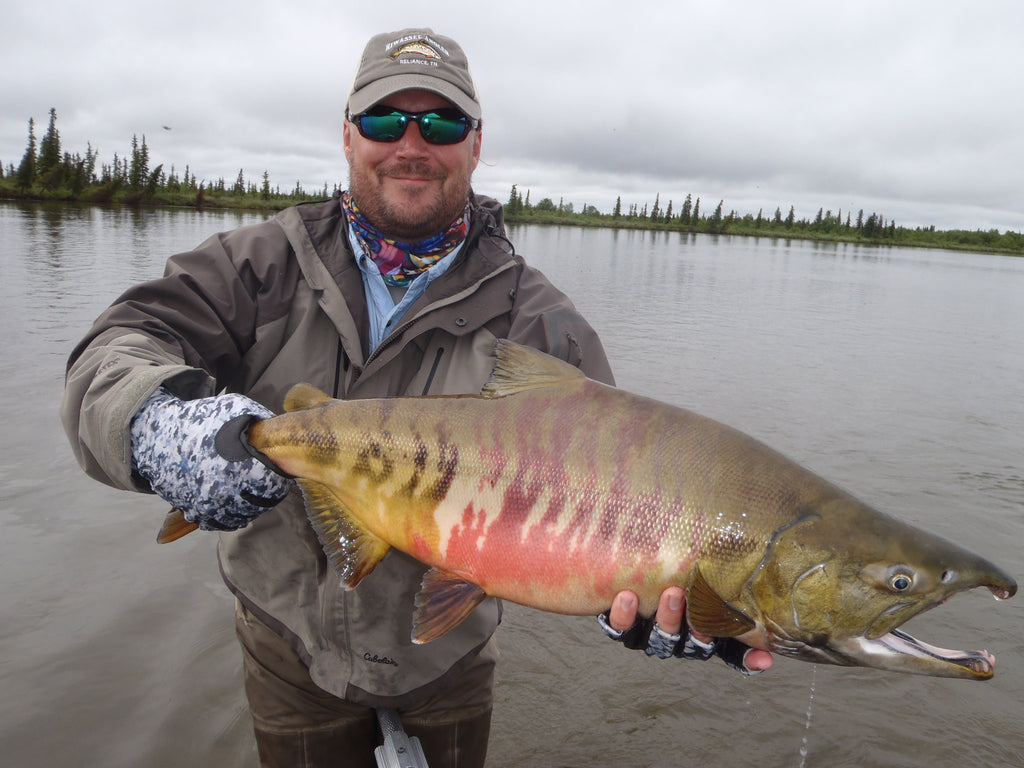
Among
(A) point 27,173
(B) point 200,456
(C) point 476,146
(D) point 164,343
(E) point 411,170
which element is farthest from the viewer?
(A) point 27,173

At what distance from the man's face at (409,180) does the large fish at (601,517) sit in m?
0.92

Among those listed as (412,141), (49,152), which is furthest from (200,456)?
(49,152)

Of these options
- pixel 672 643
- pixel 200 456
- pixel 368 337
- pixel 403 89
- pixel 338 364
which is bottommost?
pixel 672 643

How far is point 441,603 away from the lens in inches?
95.0

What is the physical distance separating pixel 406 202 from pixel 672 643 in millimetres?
2032

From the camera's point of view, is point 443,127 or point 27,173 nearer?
point 443,127

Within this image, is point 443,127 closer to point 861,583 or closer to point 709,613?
point 709,613

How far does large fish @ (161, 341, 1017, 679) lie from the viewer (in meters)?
2.18

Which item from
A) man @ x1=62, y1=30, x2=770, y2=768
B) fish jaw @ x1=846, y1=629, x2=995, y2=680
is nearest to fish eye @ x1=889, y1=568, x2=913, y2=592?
Result: fish jaw @ x1=846, y1=629, x2=995, y2=680

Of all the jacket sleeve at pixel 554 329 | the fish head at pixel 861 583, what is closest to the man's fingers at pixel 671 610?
the fish head at pixel 861 583

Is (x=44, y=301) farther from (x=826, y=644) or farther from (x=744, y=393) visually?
(x=826, y=644)

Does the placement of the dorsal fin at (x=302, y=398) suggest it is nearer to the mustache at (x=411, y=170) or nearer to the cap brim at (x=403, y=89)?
the mustache at (x=411, y=170)

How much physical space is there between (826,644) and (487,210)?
7.59 ft

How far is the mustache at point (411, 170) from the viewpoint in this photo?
10.1 feet
